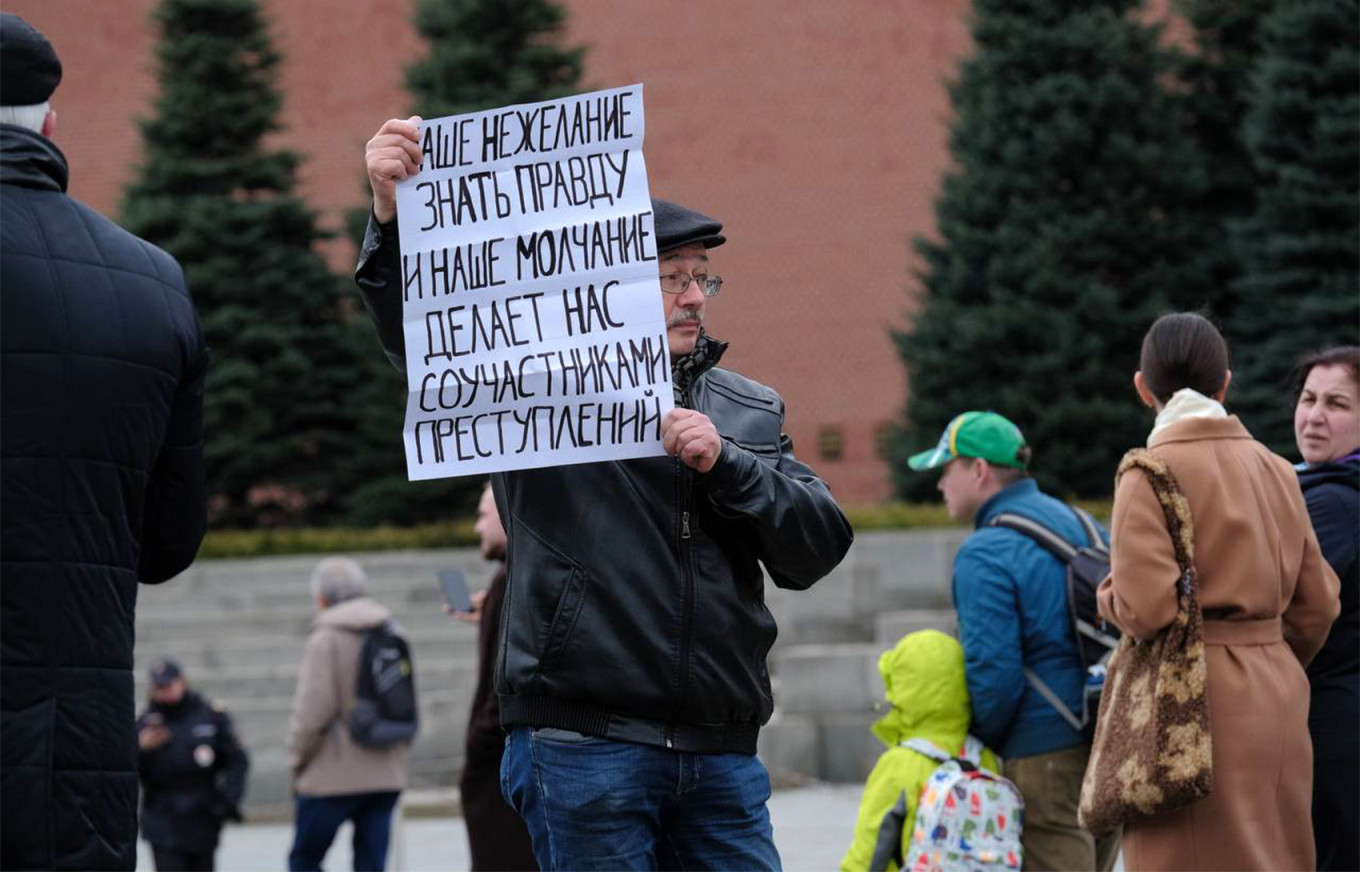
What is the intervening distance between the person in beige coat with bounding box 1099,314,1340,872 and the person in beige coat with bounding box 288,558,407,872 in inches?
199

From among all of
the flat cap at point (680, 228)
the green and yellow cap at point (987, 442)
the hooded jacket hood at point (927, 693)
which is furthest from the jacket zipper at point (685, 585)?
the green and yellow cap at point (987, 442)

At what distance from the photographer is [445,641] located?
17.7 metres

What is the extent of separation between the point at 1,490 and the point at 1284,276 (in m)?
17.1

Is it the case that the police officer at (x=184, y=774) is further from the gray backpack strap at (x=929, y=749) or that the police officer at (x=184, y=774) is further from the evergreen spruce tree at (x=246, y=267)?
the evergreen spruce tree at (x=246, y=267)

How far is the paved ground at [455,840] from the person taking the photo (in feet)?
34.8

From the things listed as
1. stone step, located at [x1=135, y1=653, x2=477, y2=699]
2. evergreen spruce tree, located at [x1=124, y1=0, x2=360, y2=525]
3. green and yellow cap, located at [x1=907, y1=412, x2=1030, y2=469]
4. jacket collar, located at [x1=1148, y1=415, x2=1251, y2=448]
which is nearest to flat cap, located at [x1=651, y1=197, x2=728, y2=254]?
jacket collar, located at [x1=1148, y1=415, x2=1251, y2=448]

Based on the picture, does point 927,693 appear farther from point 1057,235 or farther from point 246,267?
point 246,267

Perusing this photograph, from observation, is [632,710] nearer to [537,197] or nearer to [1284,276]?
[537,197]

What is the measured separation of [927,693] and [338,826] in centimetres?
433

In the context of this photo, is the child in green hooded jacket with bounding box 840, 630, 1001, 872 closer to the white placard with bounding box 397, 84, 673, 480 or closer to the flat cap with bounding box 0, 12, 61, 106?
the white placard with bounding box 397, 84, 673, 480

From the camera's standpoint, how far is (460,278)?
423cm

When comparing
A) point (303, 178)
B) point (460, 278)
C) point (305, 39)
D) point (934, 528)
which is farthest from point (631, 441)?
point (305, 39)

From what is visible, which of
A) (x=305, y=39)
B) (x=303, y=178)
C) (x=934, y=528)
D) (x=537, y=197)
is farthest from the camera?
(x=305, y=39)

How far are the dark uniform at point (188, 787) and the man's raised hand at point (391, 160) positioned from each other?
579 cm
